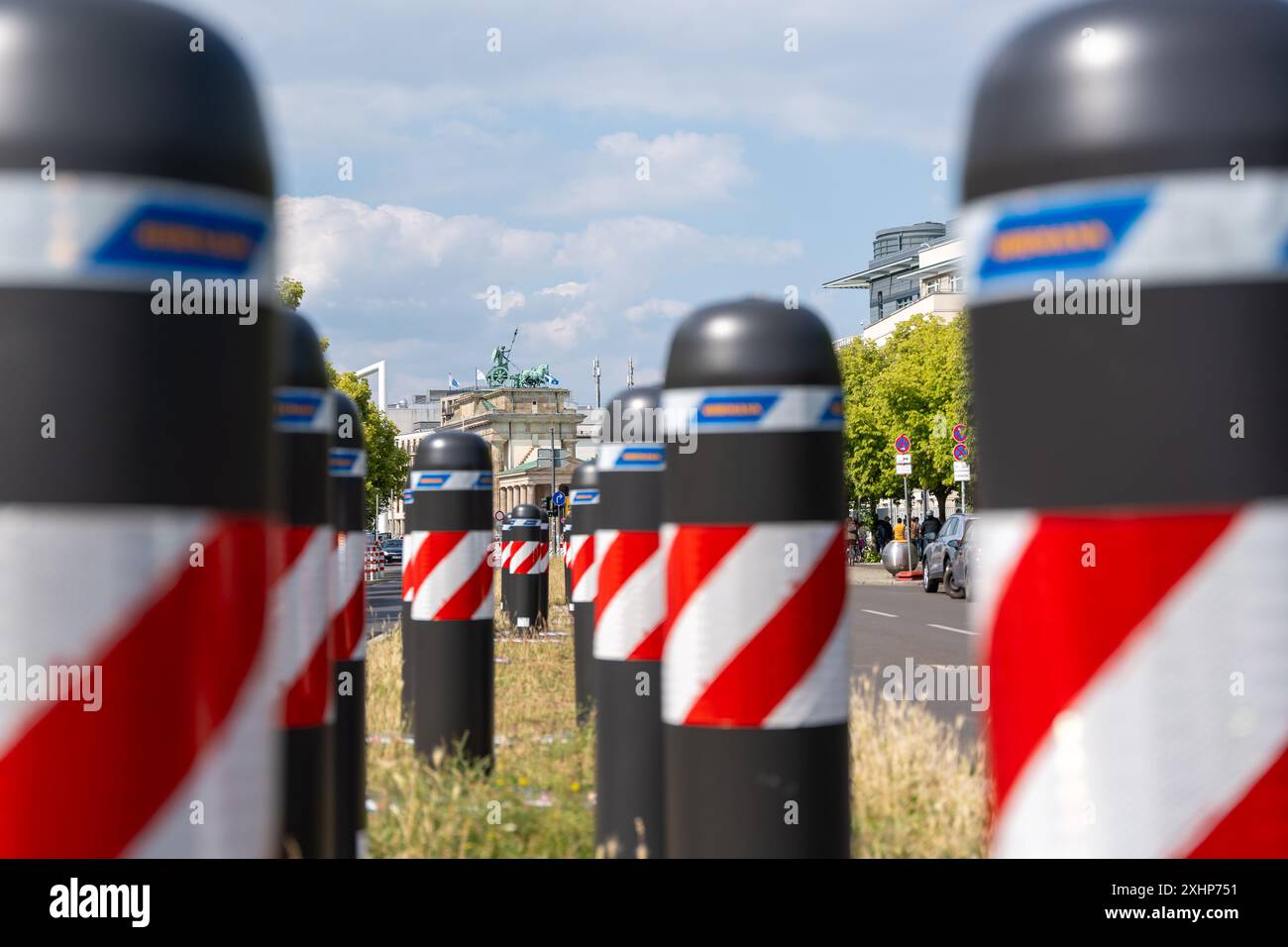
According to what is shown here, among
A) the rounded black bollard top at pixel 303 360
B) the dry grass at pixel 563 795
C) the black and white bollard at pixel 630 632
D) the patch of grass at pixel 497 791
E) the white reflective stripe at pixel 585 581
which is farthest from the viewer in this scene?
the white reflective stripe at pixel 585 581

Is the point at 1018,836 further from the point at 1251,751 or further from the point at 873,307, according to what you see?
the point at 873,307

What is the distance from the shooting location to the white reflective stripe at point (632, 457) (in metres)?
6.08

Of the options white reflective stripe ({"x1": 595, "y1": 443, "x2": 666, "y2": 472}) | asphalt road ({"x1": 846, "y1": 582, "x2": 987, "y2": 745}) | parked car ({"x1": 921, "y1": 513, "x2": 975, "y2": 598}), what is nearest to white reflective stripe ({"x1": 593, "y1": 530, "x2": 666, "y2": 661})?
white reflective stripe ({"x1": 595, "y1": 443, "x2": 666, "y2": 472})

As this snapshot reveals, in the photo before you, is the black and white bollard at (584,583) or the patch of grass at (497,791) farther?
the black and white bollard at (584,583)

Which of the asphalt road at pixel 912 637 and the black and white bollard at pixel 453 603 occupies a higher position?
the black and white bollard at pixel 453 603

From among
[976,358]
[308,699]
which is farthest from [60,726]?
[308,699]

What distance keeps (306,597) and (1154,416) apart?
321 cm

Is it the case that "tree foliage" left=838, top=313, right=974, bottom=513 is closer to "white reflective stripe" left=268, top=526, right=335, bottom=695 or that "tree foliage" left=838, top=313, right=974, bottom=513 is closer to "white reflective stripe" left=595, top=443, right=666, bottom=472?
"white reflective stripe" left=595, top=443, right=666, bottom=472

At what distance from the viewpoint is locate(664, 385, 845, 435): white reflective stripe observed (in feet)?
11.3

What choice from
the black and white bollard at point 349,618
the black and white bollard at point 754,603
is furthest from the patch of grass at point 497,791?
the black and white bollard at point 754,603

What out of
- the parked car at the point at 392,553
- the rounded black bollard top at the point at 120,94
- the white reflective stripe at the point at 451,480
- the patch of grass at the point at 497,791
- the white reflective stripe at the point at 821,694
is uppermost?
the rounded black bollard top at the point at 120,94

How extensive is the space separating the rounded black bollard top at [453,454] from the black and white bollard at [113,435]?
6.95 metres

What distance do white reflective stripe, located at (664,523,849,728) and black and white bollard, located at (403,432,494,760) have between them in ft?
16.6

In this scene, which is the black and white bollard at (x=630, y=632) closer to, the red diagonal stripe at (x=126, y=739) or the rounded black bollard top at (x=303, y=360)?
the rounded black bollard top at (x=303, y=360)
